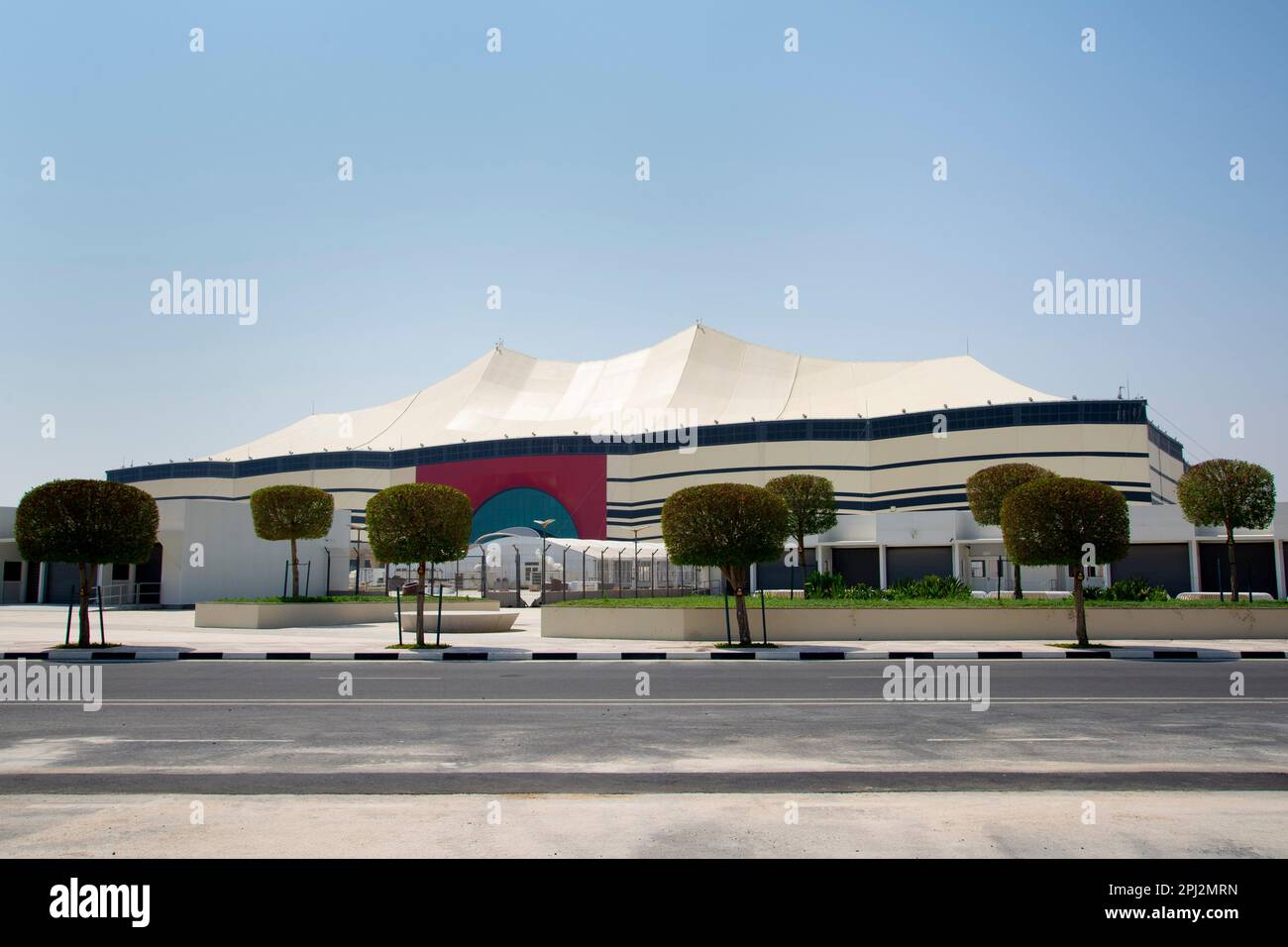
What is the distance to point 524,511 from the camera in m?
80.2

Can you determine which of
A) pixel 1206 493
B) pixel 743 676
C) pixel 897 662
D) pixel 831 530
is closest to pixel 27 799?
pixel 743 676

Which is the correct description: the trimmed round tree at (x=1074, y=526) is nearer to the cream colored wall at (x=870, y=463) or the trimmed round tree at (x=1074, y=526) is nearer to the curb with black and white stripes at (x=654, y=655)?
the curb with black and white stripes at (x=654, y=655)

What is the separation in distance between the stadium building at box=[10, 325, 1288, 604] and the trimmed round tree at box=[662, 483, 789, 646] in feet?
68.2

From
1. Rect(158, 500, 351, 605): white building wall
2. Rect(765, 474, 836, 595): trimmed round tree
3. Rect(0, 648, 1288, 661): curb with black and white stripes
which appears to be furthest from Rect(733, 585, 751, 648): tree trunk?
Rect(158, 500, 351, 605): white building wall

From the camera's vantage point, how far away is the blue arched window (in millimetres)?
79625

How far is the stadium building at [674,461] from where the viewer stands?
4350cm

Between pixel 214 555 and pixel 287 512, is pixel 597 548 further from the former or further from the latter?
pixel 287 512

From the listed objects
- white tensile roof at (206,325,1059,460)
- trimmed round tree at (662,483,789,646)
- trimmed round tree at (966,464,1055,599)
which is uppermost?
white tensile roof at (206,325,1059,460)

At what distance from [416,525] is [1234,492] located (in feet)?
80.7

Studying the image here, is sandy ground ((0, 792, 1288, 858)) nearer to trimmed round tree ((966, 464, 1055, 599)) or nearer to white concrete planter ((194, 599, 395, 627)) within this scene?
white concrete planter ((194, 599, 395, 627))

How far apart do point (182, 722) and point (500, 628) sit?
18131 mm

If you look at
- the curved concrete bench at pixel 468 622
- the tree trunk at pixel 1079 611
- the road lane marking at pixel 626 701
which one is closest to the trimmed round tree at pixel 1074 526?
the tree trunk at pixel 1079 611
